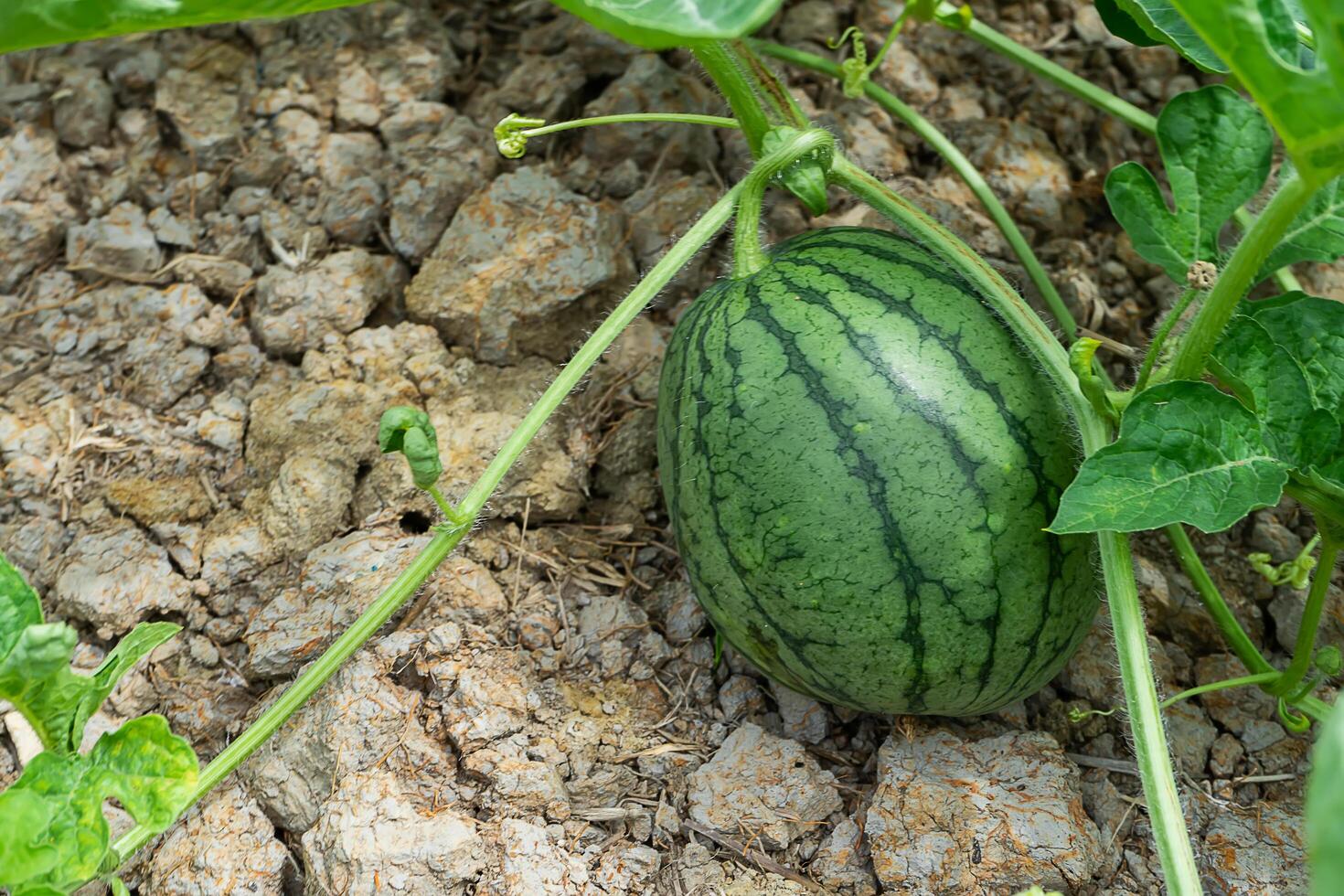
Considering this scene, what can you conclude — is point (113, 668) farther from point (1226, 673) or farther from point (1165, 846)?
point (1226, 673)

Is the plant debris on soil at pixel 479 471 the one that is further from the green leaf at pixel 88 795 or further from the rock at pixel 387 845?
the green leaf at pixel 88 795

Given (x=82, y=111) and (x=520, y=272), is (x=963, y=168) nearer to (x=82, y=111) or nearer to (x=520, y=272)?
(x=520, y=272)

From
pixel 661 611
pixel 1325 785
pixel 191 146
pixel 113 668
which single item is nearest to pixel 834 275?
pixel 661 611

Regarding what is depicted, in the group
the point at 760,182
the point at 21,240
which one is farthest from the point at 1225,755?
the point at 21,240

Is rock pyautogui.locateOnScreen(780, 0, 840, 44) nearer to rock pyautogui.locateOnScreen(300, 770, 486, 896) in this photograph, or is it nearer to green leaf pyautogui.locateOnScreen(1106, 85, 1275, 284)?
green leaf pyautogui.locateOnScreen(1106, 85, 1275, 284)

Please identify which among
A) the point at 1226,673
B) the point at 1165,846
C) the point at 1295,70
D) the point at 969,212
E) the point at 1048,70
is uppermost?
the point at 1295,70
